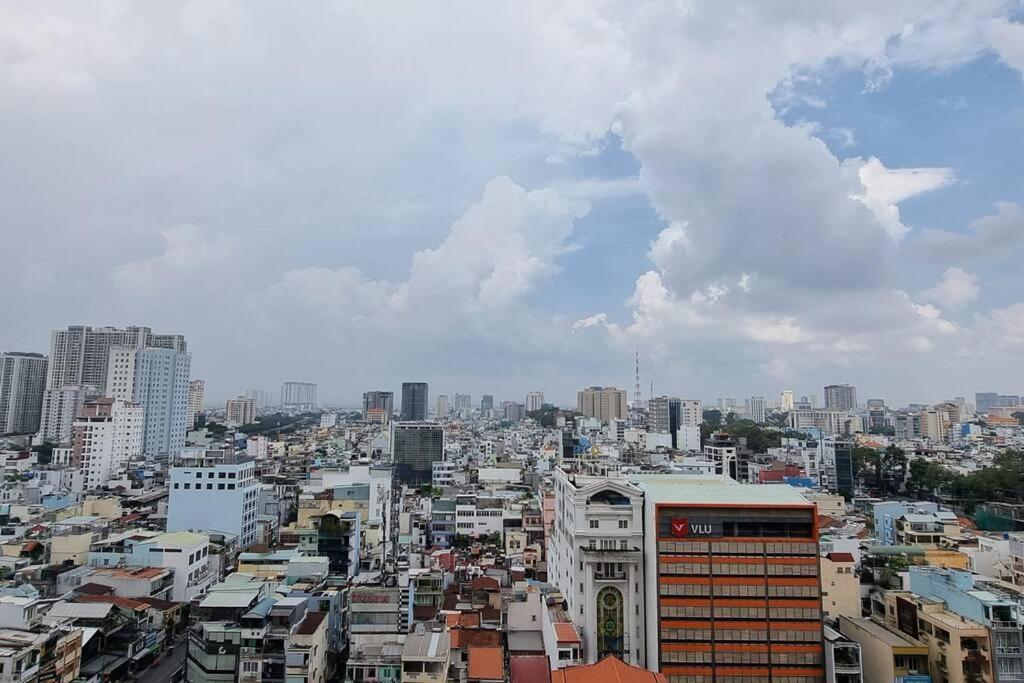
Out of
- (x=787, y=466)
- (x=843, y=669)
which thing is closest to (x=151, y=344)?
(x=787, y=466)

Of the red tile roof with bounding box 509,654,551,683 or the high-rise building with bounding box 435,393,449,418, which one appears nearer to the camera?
the red tile roof with bounding box 509,654,551,683

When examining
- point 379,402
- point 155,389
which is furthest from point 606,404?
point 155,389

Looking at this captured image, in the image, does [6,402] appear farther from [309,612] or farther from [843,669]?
[843,669]

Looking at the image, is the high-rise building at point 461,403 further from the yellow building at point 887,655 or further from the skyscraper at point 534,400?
the yellow building at point 887,655

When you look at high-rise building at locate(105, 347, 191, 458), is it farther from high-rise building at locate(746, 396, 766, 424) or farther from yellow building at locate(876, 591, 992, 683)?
high-rise building at locate(746, 396, 766, 424)

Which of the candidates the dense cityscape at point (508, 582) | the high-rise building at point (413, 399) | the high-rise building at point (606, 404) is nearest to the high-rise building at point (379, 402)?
the high-rise building at point (413, 399)

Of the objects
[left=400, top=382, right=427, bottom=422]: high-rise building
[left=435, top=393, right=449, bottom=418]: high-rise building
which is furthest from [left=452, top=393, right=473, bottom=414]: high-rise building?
[left=400, top=382, right=427, bottom=422]: high-rise building
